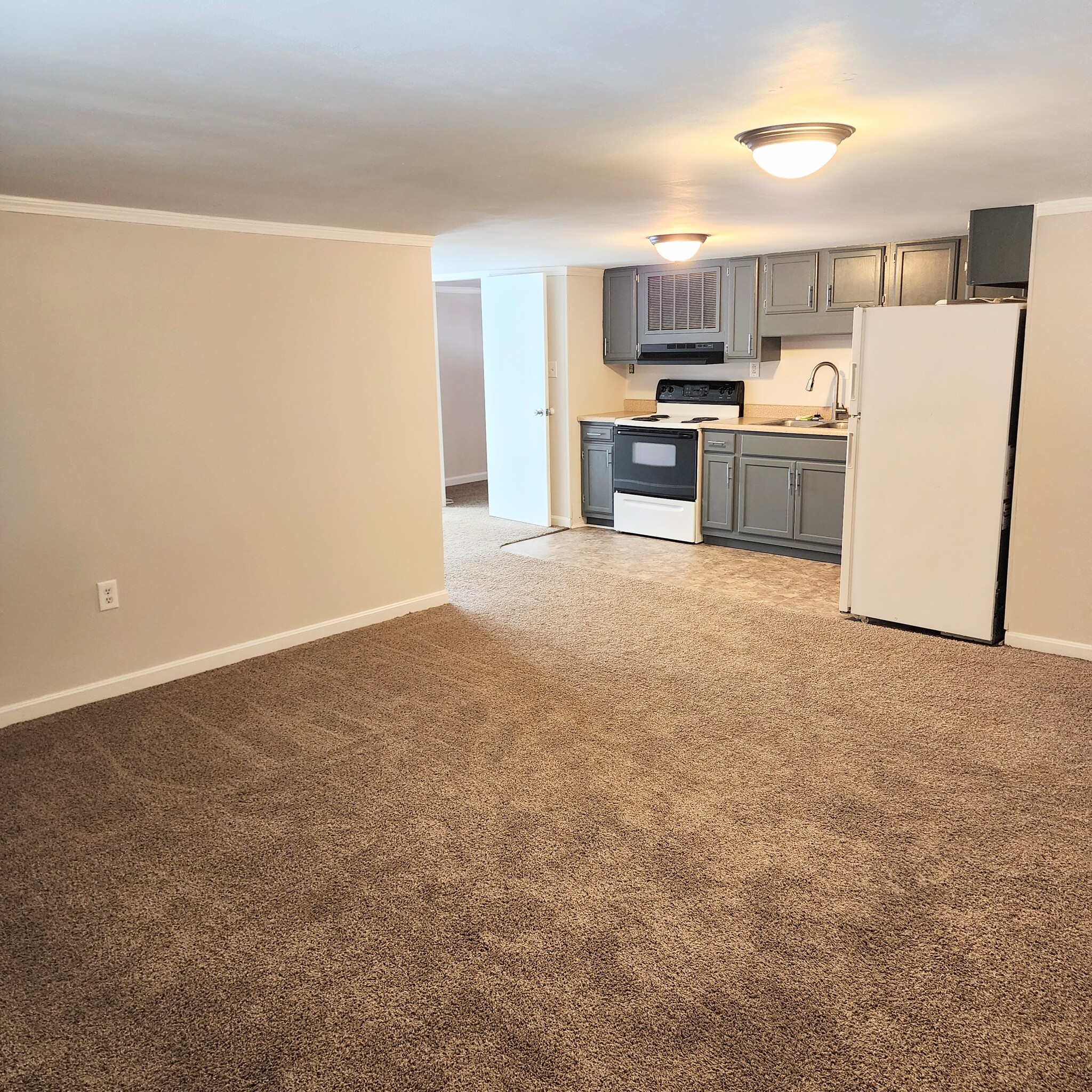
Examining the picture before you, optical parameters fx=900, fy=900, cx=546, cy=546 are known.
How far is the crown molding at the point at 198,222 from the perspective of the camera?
11.5 ft

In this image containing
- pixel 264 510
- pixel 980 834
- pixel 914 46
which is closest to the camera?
pixel 914 46

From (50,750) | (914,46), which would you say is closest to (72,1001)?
(50,750)

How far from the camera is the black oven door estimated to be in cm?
662

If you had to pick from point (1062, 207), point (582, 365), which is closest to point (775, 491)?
point (582, 365)

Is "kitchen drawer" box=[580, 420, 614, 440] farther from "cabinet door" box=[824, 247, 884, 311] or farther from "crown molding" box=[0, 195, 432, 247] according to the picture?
"crown molding" box=[0, 195, 432, 247]

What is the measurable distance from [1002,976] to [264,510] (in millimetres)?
3546

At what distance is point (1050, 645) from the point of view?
4.30m

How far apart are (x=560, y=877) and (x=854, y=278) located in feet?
15.5

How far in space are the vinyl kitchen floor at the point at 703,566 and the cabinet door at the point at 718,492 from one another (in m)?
0.20

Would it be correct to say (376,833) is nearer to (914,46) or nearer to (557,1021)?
(557,1021)

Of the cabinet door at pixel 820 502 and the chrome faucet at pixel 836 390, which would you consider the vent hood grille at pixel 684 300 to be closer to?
the chrome faucet at pixel 836 390

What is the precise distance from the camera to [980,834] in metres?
2.78

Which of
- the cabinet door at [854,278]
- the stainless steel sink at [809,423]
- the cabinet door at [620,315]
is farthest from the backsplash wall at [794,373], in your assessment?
the cabinet door at [620,315]

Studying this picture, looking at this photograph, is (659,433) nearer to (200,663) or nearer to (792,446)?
(792,446)
